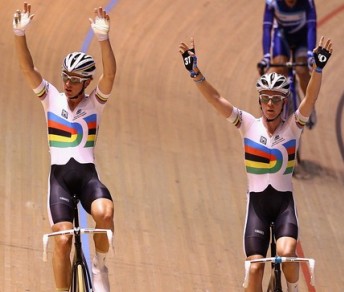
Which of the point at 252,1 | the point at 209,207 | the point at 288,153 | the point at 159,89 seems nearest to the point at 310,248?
the point at 209,207

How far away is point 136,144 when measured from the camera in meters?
11.8

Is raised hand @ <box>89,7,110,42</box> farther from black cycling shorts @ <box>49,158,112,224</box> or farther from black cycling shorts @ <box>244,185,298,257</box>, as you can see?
black cycling shorts @ <box>244,185,298,257</box>

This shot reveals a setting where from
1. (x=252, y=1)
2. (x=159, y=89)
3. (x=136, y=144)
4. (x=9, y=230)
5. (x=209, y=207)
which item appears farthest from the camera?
(x=252, y=1)

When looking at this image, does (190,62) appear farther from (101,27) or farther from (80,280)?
(80,280)

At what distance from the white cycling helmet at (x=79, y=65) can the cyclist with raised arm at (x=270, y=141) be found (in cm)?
71

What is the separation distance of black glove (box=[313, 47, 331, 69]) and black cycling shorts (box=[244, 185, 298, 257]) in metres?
0.96

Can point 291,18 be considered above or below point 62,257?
above

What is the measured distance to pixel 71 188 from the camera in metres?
8.23

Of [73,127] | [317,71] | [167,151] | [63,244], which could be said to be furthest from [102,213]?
[167,151]

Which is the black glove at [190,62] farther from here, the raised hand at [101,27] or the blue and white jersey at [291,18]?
the blue and white jersey at [291,18]

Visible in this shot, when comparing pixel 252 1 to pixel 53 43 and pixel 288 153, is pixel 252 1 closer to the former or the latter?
pixel 53 43

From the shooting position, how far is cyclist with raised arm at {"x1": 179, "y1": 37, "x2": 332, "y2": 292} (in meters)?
8.02

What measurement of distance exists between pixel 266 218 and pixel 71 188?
146 centimetres

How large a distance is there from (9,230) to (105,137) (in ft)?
7.34
